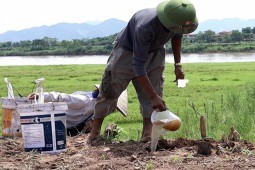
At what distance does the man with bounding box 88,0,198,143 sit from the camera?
4.45 metres

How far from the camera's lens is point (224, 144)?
4.55 m

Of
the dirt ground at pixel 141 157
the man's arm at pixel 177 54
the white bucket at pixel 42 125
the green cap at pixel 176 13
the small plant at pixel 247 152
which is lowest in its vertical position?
the dirt ground at pixel 141 157

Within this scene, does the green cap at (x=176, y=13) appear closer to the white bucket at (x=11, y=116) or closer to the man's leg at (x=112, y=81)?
the man's leg at (x=112, y=81)

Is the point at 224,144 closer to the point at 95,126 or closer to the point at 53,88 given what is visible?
the point at 95,126

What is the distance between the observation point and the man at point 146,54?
175 inches

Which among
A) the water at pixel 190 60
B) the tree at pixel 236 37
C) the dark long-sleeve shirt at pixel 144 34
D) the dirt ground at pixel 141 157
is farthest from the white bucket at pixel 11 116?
the tree at pixel 236 37

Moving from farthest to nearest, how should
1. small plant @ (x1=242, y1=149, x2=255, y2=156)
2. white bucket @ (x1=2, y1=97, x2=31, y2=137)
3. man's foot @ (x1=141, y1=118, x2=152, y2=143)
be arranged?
white bucket @ (x1=2, y1=97, x2=31, y2=137) < man's foot @ (x1=141, y1=118, x2=152, y2=143) < small plant @ (x1=242, y1=149, x2=255, y2=156)

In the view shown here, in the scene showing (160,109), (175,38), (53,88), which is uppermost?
(175,38)

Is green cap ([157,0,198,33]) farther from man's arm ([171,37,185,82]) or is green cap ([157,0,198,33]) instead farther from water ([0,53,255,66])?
water ([0,53,255,66])

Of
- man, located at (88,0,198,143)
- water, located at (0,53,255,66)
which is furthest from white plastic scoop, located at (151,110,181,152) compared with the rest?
water, located at (0,53,255,66)

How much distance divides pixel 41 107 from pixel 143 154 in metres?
1.05

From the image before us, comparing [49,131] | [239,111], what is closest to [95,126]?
[49,131]

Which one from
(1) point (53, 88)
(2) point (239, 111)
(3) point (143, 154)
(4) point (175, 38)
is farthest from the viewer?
(1) point (53, 88)

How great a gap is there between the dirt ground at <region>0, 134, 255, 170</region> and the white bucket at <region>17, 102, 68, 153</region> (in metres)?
0.10
